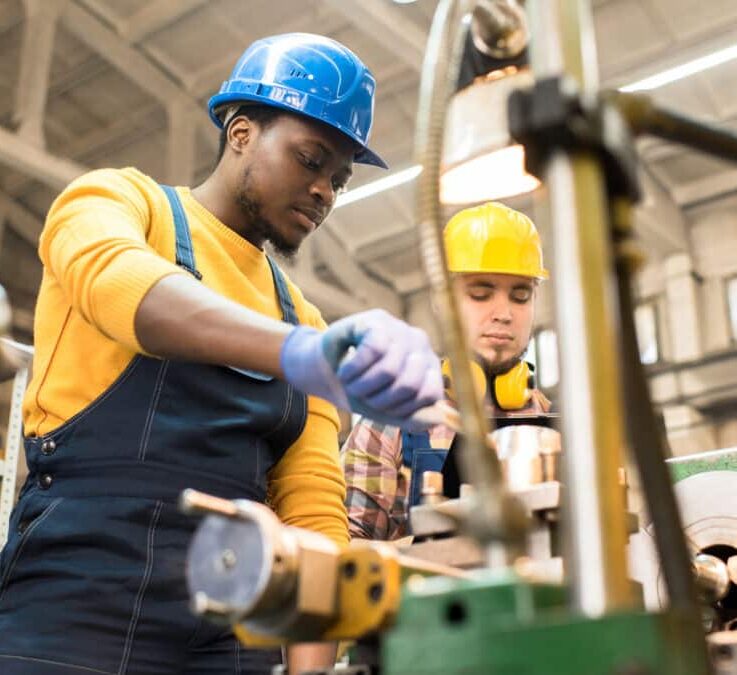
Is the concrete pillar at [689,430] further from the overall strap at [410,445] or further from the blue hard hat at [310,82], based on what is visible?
the blue hard hat at [310,82]

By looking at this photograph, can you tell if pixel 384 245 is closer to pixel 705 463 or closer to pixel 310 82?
pixel 705 463

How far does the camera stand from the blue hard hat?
1.49m

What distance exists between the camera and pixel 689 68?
480cm

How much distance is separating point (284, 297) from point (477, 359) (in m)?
0.80

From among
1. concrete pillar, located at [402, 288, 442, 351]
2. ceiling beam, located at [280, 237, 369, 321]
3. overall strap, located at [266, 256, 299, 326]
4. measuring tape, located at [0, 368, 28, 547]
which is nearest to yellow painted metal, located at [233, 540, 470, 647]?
overall strap, located at [266, 256, 299, 326]

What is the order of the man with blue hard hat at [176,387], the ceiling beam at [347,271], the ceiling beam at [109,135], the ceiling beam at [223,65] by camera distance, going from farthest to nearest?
the ceiling beam at [347,271], the ceiling beam at [109,135], the ceiling beam at [223,65], the man with blue hard hat at [176,387]

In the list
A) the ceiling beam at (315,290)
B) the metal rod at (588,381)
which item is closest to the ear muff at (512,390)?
the metal rod at (588,381)

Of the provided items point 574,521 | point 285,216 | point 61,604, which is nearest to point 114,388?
point 61,604

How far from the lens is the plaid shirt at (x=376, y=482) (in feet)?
6.24

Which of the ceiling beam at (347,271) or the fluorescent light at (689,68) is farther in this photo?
the ceiling beam at (347,271)

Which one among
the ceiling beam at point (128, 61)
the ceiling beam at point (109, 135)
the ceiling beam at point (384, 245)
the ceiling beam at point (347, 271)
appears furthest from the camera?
the ceiling beam at point (347, 271)

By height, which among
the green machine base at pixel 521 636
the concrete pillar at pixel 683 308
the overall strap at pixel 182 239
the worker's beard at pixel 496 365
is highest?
the concrete pillar at pixel 683 308

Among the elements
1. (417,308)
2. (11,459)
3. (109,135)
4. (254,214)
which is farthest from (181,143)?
(254,214)

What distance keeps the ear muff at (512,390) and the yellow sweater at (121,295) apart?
739 mm
